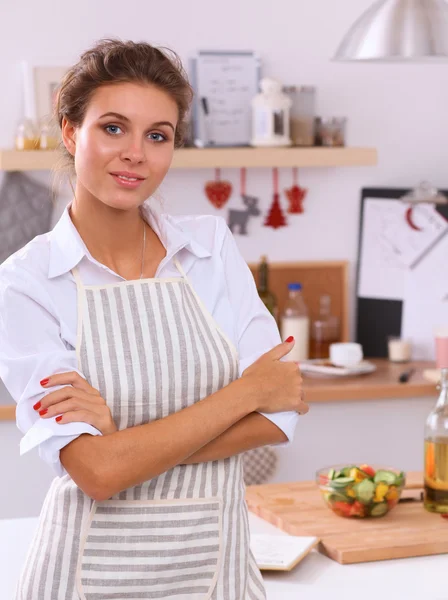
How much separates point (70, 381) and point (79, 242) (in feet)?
0.72

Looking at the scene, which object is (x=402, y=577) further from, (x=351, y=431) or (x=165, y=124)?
(x=351, y=431)

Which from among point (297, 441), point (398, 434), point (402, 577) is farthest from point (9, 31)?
point (402, 577)

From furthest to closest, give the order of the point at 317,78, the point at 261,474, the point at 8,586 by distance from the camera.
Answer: the point at 317,78 → the point at 261,474 → the point at 8,586

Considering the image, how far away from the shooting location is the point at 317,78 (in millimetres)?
3717

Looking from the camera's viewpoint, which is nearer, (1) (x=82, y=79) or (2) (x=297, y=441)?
(1) (x=82, y=79)

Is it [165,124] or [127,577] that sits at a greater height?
[165,124]

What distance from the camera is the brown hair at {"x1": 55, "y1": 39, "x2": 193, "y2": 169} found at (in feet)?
4.98

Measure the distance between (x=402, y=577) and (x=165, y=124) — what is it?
86 cm

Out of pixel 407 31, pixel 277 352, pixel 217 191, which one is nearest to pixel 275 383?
pixel 277 352

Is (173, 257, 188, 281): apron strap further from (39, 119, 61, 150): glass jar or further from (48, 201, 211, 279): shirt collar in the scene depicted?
(39, 119, 61, 150): glass jar

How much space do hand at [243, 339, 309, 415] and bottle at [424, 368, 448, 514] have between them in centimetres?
49

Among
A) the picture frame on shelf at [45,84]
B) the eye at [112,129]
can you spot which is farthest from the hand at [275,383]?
the picture frame on shelf at [45,84]

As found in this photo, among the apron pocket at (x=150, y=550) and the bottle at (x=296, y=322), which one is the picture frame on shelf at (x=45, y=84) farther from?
the apron pocket at (x=150, y=550)

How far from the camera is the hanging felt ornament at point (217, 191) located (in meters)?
3.66
